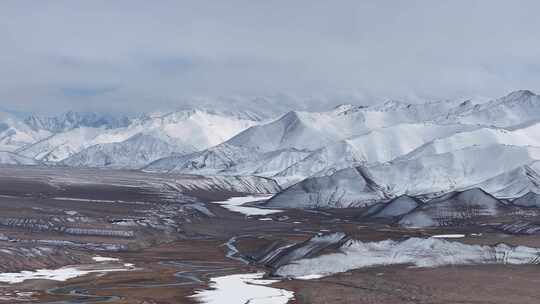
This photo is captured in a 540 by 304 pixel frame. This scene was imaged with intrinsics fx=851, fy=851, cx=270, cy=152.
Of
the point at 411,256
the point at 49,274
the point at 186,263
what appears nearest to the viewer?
the point at 49,274

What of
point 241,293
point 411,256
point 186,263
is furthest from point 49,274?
point 411,256

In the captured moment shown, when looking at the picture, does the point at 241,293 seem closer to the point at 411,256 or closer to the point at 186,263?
the point at 411,256

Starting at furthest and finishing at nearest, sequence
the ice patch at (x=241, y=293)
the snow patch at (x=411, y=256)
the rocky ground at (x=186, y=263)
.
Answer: the snow patch at (x=411, y=256)
the rocky ground at (x=186, y=263)
the ice patch at (x=241, y=293)

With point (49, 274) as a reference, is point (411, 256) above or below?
above

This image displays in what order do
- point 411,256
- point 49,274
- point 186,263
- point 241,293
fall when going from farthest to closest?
point 186,263 < point 411,256 < point 49,274 < point 241,293

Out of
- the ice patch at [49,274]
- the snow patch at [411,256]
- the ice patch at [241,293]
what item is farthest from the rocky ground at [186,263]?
the snow patch at [411,256]

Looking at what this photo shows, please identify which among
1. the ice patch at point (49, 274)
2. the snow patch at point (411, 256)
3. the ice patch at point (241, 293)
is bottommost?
the ice patch at point (241, 293)

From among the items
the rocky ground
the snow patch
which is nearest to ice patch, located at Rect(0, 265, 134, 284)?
the rocky ground

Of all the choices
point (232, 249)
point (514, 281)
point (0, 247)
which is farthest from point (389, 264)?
point (0, 247)

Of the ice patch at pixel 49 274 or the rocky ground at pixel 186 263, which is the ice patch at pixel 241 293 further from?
the ice patch at pixel 49 274

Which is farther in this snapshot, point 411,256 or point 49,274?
point 411,256
